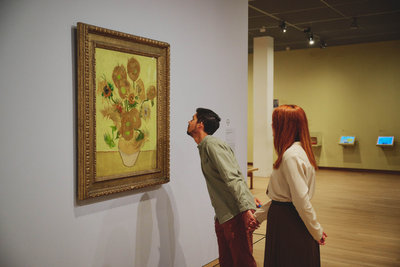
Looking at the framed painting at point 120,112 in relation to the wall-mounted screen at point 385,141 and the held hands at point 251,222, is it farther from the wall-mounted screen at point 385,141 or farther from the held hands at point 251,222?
the wall-mounted screen at point 385,141

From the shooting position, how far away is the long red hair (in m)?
2.66

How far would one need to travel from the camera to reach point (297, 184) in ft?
8.14

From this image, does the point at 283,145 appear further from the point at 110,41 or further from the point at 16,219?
the point at 16,219

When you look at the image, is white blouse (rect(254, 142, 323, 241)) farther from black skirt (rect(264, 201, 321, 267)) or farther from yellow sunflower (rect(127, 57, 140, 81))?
yellow sunflower (rect(127, 57, 140, 81))

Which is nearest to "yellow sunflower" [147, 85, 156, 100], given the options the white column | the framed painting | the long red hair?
the framed painting

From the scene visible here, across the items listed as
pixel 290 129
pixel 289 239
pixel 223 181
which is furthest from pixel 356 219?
pixel 290 129

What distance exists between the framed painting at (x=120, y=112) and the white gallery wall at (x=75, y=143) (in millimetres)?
81

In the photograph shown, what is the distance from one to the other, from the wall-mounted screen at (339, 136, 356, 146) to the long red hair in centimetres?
1045

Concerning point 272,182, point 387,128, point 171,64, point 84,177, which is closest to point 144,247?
point 84,177

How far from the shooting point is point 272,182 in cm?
268

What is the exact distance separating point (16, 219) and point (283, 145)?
176 centimetres

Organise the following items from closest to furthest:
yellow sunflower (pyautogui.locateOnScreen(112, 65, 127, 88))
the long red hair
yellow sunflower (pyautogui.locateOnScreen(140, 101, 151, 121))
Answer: the long red hair
yellow sunflower (pyautogui.locateOnScreen(112, 65, 127, 88))
yellow sunflower (pyautogui.locateOnScreen(140, 101, 151, 121))

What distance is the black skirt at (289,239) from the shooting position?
2.62 metres

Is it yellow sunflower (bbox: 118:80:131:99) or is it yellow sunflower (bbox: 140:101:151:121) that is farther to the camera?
yellow sunflower (bbox: 140:101:151:121)
